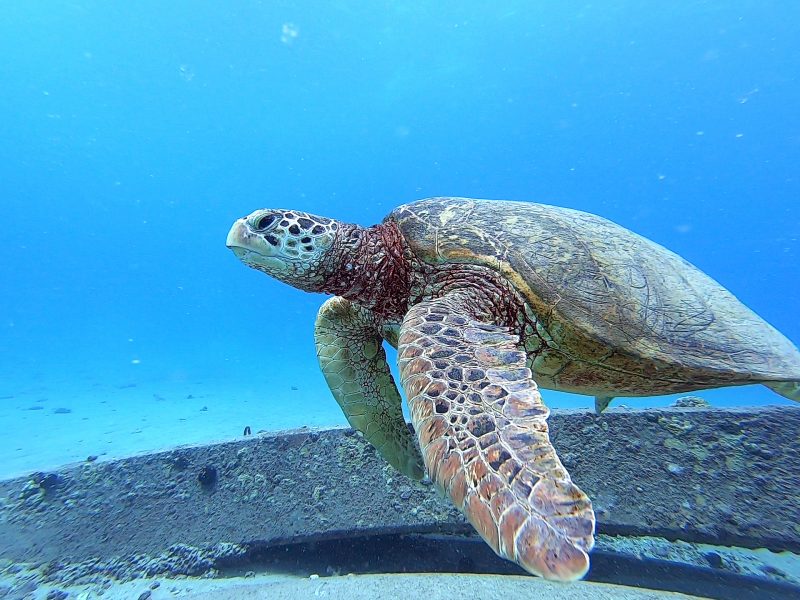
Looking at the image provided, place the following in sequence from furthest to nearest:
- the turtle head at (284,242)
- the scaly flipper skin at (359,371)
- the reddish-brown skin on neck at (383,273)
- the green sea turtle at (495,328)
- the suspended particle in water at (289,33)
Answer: the suspended particle in water at (289,33) < the scaly flipper skin at (359,371) < the reddish-brown skin on neck at (383,273) < the turtle head at (284,242) < the green sea turtle at (495,328)

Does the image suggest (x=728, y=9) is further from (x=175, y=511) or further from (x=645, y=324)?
(x=175, y=511)

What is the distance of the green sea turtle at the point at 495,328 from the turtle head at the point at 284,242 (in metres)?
0.01

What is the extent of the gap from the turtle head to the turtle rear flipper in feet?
10.6

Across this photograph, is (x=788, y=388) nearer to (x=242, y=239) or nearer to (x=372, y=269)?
(x=372, y=269)

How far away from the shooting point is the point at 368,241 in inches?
109

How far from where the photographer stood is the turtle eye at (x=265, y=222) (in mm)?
Answer: 2557

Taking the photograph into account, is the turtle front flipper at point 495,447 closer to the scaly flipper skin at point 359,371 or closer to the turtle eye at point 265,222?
the scaly flipper skin at point 359,371

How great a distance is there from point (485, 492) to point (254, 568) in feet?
9.67

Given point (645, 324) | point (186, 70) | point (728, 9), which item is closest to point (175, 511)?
point (645, 324)

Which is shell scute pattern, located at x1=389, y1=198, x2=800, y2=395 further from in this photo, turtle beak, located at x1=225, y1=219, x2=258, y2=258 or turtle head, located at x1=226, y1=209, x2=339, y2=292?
turtle beak, located at x1=225, y1=219, x2=258, y2=258

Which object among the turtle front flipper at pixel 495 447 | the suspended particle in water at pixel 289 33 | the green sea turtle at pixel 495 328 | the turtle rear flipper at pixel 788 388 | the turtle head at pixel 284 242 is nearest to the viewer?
the turtle front flipper at pixel 495 447

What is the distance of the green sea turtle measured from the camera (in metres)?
1.28

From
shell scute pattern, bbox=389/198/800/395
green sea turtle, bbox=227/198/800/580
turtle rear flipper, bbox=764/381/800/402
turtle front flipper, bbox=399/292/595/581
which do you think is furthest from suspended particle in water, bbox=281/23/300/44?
turtle rear flipper, bbox=764/381/800/402

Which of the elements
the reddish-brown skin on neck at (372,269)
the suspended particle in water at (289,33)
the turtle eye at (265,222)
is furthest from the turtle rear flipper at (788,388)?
the suspended particle in water at (289,33)
